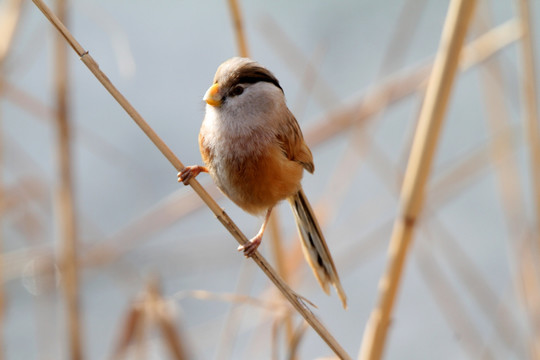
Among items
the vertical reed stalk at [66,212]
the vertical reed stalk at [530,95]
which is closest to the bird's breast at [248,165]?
the vertical reed stalk at [66,212]

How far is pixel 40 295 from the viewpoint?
106 inches

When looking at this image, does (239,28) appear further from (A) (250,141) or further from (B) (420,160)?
(B) (420,160)

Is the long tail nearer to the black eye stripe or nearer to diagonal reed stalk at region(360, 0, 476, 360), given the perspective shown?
diagonal reed stalk at region(360, 0, 476, 360)

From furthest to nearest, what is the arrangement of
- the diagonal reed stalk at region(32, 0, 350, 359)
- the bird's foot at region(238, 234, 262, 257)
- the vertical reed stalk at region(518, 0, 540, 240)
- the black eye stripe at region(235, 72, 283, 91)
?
1. the vertical reed stalk at region(518, 0, 540, 240)
2. the bird's foot at region(238, 234, 262, 257)
3. the black eye stripe at region(235, 72, 283, 91)
4. the diagonal reed stalk at region(32, 0, 350, 359)

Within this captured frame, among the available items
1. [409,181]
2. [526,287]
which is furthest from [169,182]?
[409,181]

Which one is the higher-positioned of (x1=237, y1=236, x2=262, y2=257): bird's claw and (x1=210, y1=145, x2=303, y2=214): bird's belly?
(x1=210, y1=145, x2=303, y2=214): bird's belly

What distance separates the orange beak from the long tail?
19.0 inches

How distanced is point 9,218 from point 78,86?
1.96 meters

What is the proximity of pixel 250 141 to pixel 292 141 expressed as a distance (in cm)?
14

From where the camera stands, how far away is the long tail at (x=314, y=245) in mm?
1831

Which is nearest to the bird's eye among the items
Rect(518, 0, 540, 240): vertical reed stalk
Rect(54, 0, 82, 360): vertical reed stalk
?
Rect(54, 0, 82, 360): vertical reed stalk

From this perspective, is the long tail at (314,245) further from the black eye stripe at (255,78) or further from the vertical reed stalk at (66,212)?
the vertical reed stalk at (66,212)

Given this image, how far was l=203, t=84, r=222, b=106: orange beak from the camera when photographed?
1538 millimetres

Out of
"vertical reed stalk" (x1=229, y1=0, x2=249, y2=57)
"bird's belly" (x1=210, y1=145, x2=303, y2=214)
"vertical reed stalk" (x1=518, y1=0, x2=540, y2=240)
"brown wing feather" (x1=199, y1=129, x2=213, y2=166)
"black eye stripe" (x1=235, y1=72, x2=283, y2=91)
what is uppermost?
"vertical reed stalk" (x1=229, y1=0, x2=249, y2=57)
